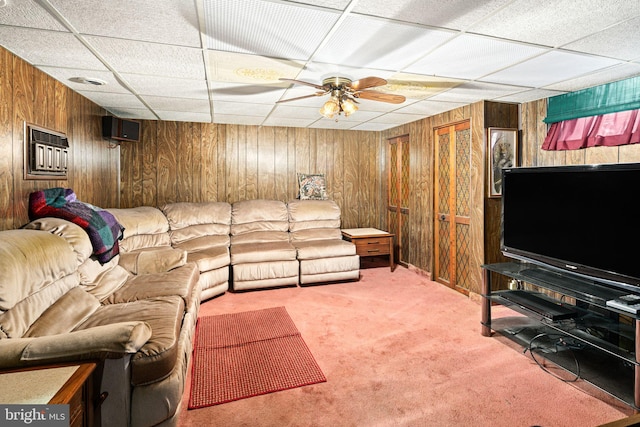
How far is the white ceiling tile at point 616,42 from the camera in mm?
1971

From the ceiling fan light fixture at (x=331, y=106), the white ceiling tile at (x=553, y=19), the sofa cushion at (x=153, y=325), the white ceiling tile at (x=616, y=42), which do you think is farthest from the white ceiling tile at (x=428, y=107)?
the sofa cushion at (x=153, y=325)

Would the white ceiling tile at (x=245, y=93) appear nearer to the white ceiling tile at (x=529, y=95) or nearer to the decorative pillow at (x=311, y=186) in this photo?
the decorative pillow at (x=311, y=186)

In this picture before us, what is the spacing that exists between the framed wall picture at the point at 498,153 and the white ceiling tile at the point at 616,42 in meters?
1.38

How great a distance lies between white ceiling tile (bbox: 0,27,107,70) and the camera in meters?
2.07

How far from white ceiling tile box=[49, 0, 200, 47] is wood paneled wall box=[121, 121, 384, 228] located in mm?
3119

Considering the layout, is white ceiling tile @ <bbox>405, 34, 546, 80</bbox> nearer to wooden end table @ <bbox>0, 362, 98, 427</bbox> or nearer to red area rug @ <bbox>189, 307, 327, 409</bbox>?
red area rug @ <bbox>189, 307, 327, 409</bbox>

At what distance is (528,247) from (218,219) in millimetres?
3795

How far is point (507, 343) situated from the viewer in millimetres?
2920

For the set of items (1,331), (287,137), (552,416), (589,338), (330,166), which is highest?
(287,137)

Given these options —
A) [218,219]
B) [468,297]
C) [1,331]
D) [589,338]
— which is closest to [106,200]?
[218,219]

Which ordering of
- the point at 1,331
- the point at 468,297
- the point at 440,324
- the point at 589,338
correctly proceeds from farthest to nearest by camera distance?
the point at 468,297, the point at 440,324, the point at 589,338, the point at 1,331

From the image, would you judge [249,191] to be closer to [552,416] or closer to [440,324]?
[440,324]

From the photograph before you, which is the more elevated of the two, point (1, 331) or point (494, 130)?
point (494, 130)

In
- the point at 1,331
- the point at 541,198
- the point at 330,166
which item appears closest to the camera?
the point at 1,331
